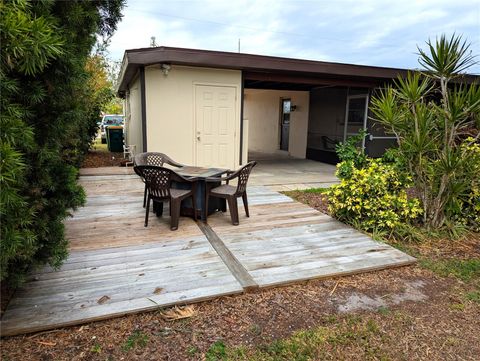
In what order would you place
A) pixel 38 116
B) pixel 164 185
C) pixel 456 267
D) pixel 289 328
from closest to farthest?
pixel 38 116, pixel 289 328, pixel 456 267, pixel 164 185

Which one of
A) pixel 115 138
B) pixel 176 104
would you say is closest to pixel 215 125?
pixel 176 104

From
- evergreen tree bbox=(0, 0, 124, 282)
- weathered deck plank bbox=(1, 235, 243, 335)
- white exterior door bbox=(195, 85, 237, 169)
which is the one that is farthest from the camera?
white exterior door bbox=(195, 85, 237, 169)

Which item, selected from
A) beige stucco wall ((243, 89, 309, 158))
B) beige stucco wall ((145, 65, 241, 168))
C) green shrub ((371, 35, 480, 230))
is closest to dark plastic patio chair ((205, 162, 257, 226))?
green shrub ((371, 35, 480, 230))

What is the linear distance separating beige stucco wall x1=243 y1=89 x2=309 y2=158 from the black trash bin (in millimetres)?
5298

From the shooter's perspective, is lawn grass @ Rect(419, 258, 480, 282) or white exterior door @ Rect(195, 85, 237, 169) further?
white exterior door @ Rect(195, 85, 237, 169)

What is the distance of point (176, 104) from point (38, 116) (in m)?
5.27

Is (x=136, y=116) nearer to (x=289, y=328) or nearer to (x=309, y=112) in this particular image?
(x=309, y=112)

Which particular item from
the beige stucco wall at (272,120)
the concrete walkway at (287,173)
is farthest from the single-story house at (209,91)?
the beige stucco wall at (272,120)

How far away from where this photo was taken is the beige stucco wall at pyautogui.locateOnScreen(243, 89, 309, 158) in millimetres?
11539

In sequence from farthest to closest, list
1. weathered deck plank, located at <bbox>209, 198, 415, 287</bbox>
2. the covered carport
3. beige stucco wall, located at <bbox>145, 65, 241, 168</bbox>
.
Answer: the covered carport, beige stucco wall, located at <bbox>145, 65, 241, 168</bbox>, weathered deck plank, located at <bbox>209, 198, 415, 287</bbox>

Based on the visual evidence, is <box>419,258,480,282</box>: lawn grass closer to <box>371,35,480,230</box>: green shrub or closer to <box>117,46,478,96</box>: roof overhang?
<box>371,35,480,230</box>: green shrub

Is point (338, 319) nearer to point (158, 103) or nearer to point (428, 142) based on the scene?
point (428, 142)

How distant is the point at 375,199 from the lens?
3.92 m

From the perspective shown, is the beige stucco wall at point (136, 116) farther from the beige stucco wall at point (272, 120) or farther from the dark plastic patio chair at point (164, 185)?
the beige stucco wall at point (272, 120)
